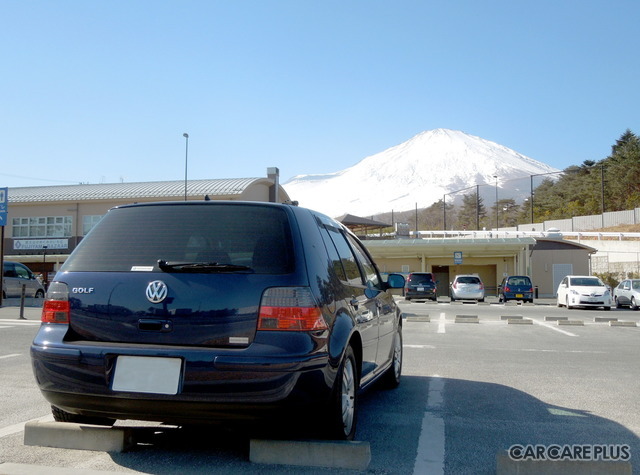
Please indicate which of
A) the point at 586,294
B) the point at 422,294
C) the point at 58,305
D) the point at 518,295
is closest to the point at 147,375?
the point at 58,305

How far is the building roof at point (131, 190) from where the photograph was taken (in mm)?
46594

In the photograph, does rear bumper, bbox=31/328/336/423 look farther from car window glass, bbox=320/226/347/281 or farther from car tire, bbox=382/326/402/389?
car tire, bbox=382/326/402/389

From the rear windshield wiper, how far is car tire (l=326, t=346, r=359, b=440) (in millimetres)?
902

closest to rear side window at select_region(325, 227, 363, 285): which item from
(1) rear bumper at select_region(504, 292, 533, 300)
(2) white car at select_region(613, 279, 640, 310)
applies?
(2) white car at select_region(613, 279, 640, 310)

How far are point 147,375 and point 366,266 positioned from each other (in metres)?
2.69

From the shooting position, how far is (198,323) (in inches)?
146

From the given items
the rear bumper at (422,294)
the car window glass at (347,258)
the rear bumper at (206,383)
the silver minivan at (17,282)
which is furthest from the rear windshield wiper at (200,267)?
the rear bumper at (422,294)

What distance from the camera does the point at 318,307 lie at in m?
3.83

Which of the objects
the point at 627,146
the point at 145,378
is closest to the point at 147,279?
the point at 145,378

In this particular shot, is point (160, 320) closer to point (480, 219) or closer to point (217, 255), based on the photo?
point (217, 255)

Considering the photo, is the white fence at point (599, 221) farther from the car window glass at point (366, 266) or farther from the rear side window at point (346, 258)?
the rear side window at point (346, 258)

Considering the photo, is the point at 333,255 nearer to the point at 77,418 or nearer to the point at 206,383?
the point at 206,383

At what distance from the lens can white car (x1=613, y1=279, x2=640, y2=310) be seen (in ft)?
89.6

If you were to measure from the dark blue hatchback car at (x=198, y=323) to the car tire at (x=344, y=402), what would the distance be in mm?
12
